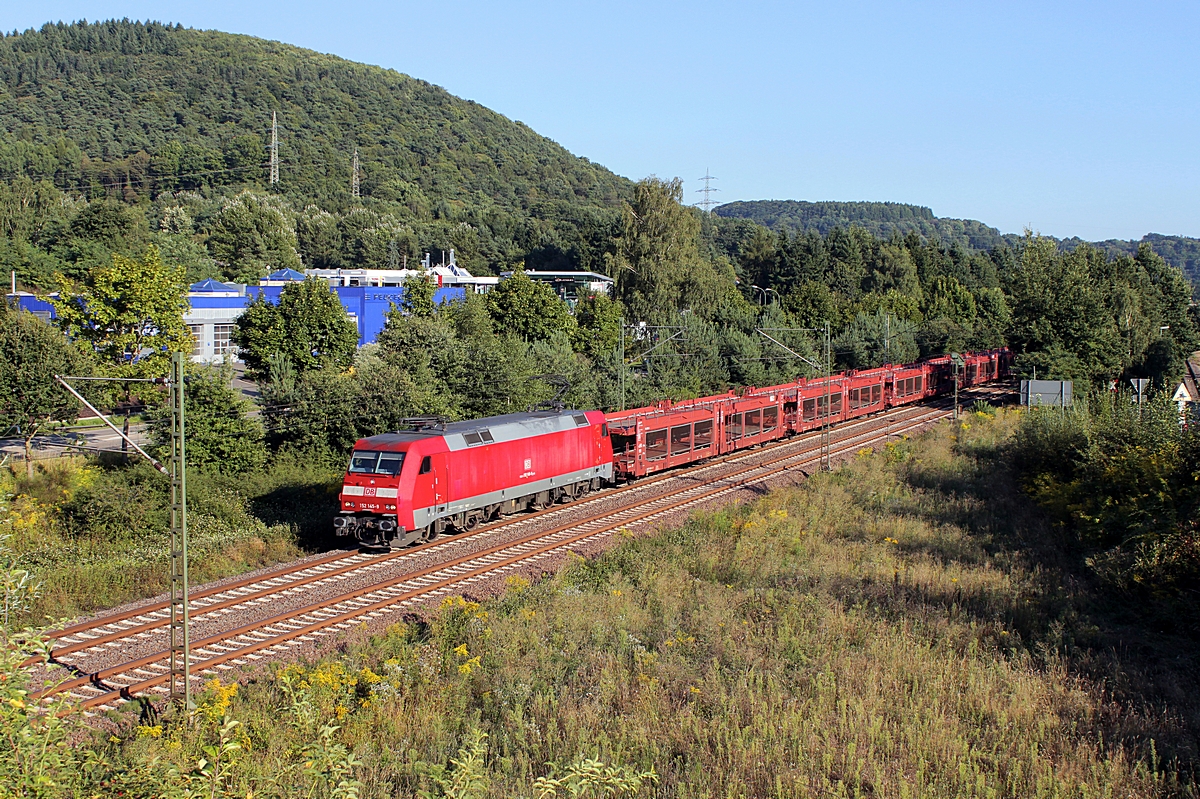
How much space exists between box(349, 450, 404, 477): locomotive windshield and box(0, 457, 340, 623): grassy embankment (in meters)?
3.05

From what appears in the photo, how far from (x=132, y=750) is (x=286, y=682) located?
2.41m

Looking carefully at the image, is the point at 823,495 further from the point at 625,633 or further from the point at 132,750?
the point at 132,750

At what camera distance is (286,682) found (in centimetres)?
1316

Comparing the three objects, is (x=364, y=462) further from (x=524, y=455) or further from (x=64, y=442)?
(x=64, y=442)

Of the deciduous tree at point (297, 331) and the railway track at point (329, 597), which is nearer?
the railway track at point (329, 597)

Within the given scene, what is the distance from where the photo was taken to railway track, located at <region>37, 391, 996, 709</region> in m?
15.2

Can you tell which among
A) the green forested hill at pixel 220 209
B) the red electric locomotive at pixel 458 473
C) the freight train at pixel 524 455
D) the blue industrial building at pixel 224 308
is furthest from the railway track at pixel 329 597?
the green forested hill at pixel 220 209

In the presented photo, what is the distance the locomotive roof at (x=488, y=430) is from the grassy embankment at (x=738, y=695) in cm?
531

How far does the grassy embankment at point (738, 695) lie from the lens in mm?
10547

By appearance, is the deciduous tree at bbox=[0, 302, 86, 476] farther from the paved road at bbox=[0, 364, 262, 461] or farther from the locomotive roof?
the locomotive roof

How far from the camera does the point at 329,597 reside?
1920cm

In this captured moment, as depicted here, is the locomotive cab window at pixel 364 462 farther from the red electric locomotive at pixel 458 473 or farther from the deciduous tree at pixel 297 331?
the deciduous tree at pixel 297 331

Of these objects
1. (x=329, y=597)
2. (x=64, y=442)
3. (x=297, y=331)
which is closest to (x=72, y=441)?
(x=64, y=442)

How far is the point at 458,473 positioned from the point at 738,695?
12.7 m
